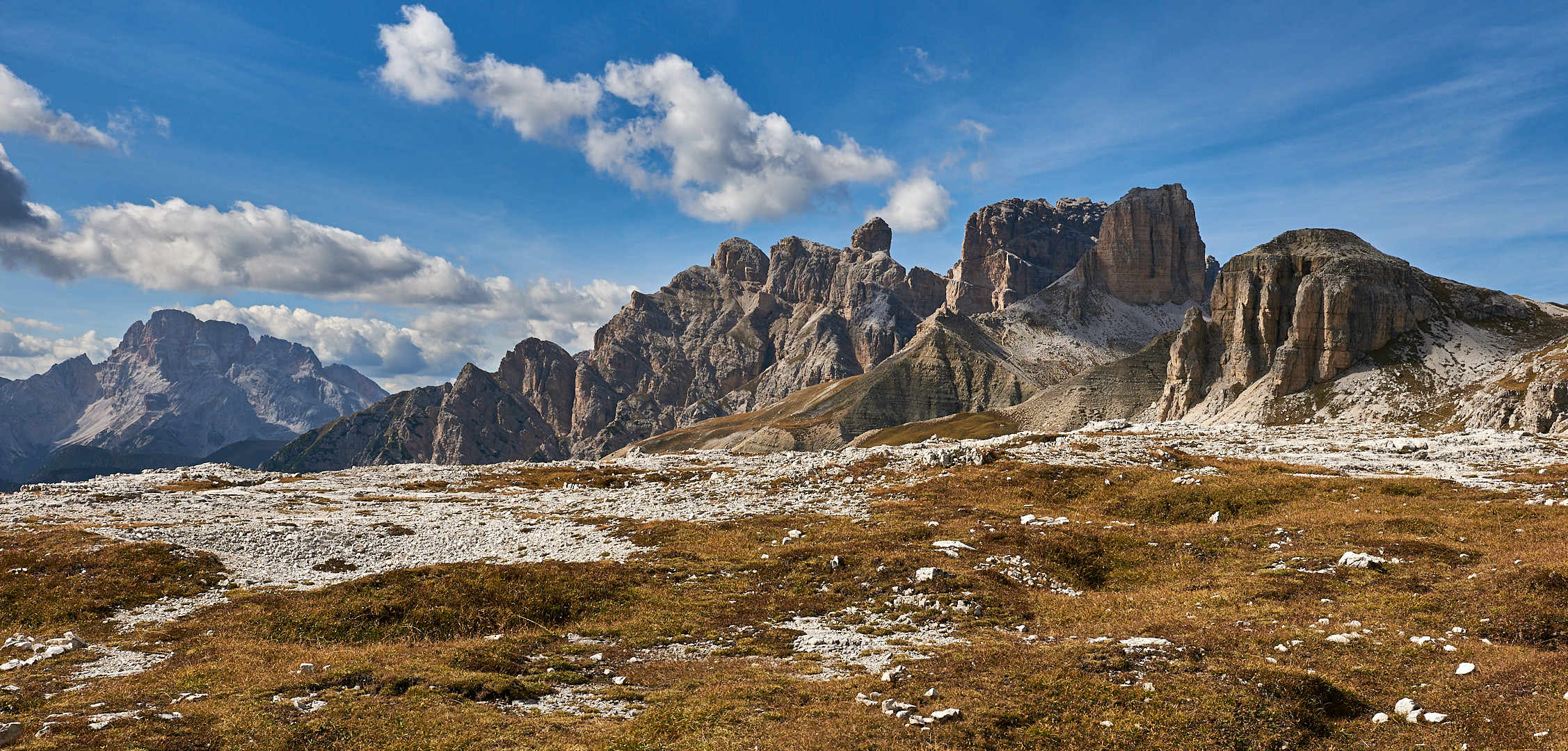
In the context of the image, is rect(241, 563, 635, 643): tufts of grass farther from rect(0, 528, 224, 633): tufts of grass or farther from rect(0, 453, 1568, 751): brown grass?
rect(0, 528, 224, 633): tufts of grass

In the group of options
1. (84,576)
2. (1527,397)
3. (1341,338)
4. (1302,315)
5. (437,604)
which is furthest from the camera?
(1302,315)

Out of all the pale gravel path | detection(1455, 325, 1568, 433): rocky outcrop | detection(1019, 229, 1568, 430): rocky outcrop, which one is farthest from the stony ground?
detection(1019, 229, 1568, 430): rocky outcrop

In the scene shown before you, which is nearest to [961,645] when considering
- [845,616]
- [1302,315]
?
[845,616]

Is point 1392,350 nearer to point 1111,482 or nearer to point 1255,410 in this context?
point 1255,410

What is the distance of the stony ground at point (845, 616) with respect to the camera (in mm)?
14742

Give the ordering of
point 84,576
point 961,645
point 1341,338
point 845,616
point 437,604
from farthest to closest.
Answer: point 1341,338 < point 84,576 < point 437,604 < point 845,616 < point 961,645

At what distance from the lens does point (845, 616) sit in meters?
25.4

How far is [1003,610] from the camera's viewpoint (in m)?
25.1

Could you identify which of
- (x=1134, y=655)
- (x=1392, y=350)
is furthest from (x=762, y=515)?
(x=1392, y=350)

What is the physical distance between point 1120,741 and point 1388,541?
77.6ft

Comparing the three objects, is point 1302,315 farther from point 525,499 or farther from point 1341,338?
point 525,499

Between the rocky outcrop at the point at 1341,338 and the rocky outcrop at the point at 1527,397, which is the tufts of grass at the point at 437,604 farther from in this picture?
the rocky outcrop at the point at 1341,338

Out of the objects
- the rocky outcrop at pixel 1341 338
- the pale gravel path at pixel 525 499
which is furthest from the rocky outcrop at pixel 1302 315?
the pale gravel path at pixel 525 499

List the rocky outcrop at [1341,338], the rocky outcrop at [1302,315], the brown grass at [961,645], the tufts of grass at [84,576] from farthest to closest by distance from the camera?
the rocky outcrop at [1302,315]
the rocky outcrop at [1341,338]
the tufts of grass at [84,576]
the brown grass at [961,645]
